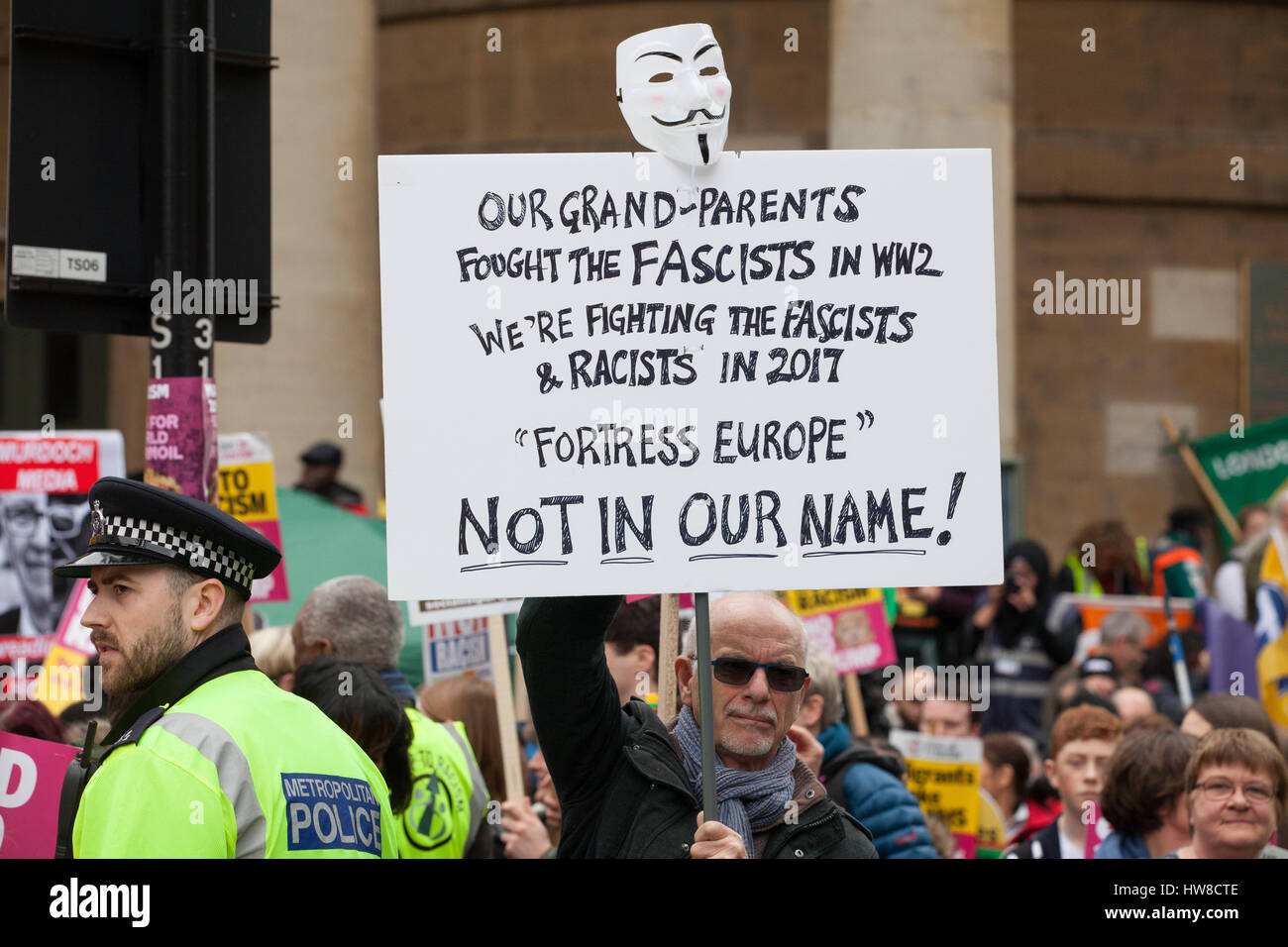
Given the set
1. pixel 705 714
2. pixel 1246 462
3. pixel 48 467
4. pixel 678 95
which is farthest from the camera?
pixel 1246 462

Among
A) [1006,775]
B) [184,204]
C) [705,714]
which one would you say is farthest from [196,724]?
[1006,775]

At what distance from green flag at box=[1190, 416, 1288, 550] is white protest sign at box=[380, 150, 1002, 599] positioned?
12.1 metres

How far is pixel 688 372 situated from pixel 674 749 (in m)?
0.76

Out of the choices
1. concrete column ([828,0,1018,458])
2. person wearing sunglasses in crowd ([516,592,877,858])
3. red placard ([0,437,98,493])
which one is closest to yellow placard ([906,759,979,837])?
person wearing sunglasses in crowd ([516,592,877,858])

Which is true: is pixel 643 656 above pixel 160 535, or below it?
below

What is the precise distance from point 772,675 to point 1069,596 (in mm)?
7614

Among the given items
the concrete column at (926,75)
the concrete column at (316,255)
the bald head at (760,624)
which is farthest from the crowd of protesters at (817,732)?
the concrete column at (316,255)

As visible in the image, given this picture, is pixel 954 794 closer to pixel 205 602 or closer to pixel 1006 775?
pixel 1006 775

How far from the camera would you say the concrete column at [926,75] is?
1379cm

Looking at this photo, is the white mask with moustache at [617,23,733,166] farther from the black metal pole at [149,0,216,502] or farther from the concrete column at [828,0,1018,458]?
the concrete column at [828,0,1018,458]

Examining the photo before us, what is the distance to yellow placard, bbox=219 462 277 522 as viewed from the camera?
7.88 metres

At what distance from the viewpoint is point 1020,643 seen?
35.0 feet

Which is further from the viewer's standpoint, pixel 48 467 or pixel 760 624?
pixel 48 467
